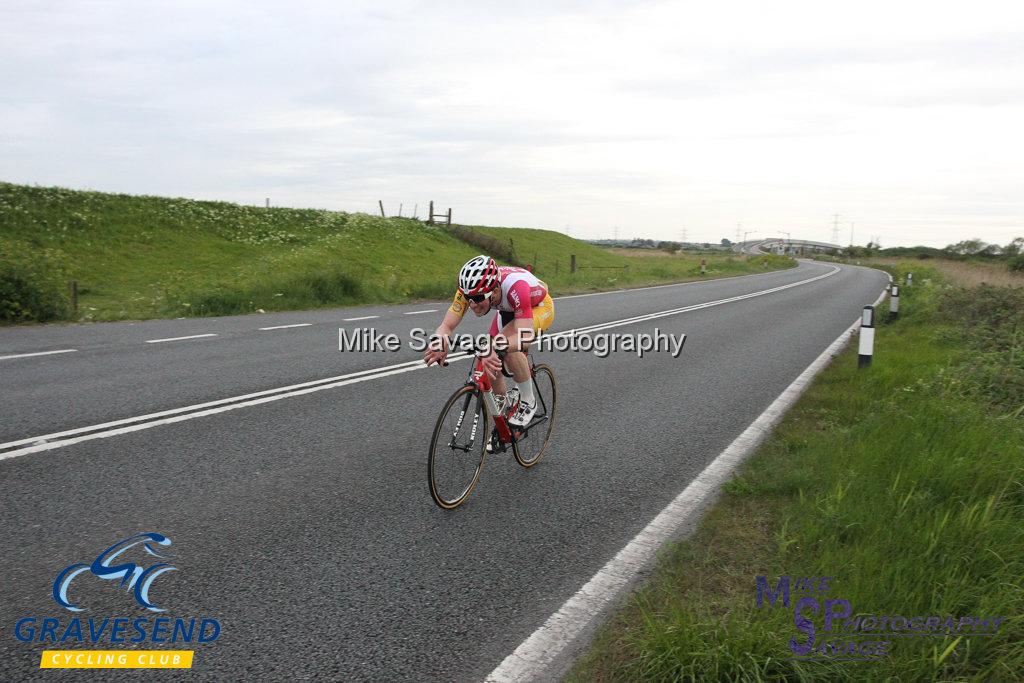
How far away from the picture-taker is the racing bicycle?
439cm

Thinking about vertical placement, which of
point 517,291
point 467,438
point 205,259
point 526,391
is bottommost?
point 467,438

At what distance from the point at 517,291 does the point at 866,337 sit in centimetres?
632

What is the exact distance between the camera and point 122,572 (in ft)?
11.2

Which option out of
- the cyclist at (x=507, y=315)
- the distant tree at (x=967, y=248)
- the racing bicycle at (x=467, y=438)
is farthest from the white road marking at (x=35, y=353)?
the distant tree at (x=967, y=248)

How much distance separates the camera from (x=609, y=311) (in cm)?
1709

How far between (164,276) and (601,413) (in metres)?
22.3

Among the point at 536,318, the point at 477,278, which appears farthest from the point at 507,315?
the point at 477,278

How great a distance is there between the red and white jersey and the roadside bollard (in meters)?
5.89

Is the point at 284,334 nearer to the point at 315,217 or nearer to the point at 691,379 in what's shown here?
the point at 691,379

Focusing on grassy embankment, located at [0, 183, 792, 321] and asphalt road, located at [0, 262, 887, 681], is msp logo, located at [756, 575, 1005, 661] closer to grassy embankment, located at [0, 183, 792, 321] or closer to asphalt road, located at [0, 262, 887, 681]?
asphalt road, located at [0, 262, 887, 681]

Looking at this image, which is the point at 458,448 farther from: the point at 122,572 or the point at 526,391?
the point at 122,572

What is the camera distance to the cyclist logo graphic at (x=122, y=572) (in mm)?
3176

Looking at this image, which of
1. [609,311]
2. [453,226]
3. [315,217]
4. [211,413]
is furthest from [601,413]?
[453,226]

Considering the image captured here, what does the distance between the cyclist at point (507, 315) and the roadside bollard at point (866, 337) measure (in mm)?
5499
